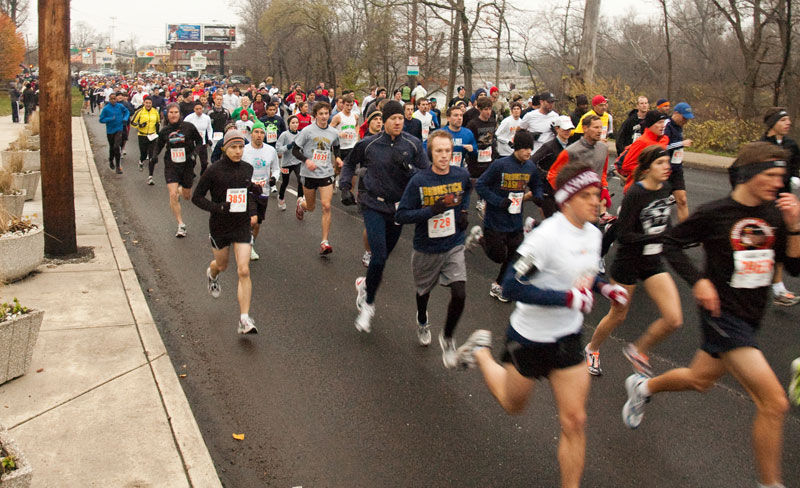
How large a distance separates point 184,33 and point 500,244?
434 feet

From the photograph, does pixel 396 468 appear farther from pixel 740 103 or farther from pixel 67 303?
pixel 740 103

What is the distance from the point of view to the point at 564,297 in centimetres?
362

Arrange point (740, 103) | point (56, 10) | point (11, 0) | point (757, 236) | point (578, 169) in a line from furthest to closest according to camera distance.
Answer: point (11, 0) < point (740, 103) < point (56, 10) < point (757, 236) < point (578, 169)

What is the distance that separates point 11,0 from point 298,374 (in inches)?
3346

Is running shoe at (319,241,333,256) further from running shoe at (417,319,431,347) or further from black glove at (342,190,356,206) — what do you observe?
running shoe at (417,319,431,347)

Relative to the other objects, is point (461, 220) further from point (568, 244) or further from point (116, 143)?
point (116, 143)

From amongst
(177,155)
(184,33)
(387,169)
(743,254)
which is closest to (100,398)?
(387,169)

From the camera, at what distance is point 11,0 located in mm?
75688

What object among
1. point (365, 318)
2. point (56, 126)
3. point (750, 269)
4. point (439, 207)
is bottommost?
point (365, 318)

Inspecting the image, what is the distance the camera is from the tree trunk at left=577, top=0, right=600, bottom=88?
69.2 feet

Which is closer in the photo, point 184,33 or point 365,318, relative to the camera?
point 365,318

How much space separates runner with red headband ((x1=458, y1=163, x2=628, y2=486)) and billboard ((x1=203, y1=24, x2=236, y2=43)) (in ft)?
422

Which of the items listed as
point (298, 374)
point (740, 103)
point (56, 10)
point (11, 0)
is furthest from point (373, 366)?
point (11, 0)

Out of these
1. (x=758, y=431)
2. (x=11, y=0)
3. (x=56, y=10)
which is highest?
(x=11, y=0)
